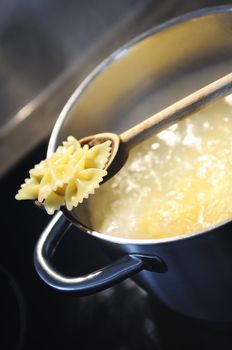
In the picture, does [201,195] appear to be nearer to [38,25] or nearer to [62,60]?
[62,60]

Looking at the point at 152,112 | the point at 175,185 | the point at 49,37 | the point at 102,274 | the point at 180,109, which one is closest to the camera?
the point at 102,274

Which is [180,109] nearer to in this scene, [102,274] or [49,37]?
[102,274]

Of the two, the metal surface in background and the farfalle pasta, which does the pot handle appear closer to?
the farfalle pasta

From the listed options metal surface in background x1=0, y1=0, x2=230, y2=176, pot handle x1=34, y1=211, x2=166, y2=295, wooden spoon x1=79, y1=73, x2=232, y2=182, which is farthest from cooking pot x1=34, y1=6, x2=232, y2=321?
metal surface in background x1=0, y1=0, x2=230, y2=176

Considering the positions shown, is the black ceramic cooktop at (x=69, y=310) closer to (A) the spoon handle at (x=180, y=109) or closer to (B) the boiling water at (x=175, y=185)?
(B) the boiling water at (x=175, y=185)

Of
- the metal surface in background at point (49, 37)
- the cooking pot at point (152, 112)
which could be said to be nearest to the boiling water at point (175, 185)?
the cooking pot at point (152, 112)

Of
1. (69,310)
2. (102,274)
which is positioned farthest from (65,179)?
(69,310)
